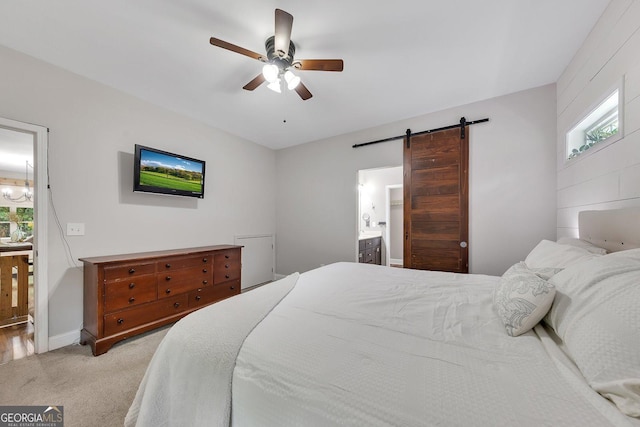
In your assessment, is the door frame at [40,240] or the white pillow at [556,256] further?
the door frame at [40,240]

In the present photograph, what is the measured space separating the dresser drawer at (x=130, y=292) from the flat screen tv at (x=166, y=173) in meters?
1.03

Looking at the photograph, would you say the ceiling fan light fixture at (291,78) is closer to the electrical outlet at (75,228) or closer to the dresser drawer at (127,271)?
the dresser drawer at (127,271)

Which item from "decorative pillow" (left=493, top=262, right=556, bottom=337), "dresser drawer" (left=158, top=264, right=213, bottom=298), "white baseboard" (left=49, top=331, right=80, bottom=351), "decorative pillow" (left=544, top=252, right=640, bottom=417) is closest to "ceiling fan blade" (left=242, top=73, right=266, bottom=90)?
"dresser drawer" (left=158, top=264, right=213, bottom=298)

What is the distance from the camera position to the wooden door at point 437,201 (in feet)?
9.67

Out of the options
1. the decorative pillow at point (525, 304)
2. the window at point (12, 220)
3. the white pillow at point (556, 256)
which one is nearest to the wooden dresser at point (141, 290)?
the decorative pillow at point (525, 304)

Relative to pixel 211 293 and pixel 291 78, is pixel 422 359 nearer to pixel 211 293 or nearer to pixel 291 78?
pixel 291 78

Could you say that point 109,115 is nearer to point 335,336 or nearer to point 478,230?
point 335,336

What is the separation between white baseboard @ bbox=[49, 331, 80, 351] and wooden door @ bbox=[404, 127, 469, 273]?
3.76 metres

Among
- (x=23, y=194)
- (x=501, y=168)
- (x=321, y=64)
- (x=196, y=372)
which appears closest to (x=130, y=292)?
(x=196, y=372)

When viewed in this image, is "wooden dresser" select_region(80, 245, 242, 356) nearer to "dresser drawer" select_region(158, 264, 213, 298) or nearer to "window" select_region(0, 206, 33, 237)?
"dresser drawer" select_region(158, 264, 213, 298)

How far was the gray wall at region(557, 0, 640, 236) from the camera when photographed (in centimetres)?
139

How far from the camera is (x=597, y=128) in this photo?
1.81m

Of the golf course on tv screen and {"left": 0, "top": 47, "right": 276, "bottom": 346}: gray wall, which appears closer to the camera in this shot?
{"left": 0, "top": 47, "right": 276, "bottom": 346}: gray wall

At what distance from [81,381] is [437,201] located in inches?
150
